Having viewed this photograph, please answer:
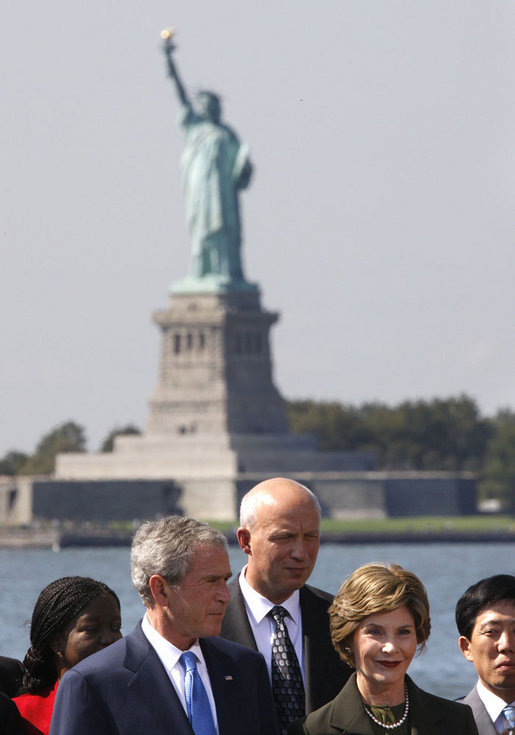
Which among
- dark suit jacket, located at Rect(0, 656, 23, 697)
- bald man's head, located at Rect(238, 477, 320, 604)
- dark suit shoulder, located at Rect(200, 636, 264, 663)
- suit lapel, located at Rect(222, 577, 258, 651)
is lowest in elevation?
dark suit jacket, located at Rect(0, 656, 23, 697)

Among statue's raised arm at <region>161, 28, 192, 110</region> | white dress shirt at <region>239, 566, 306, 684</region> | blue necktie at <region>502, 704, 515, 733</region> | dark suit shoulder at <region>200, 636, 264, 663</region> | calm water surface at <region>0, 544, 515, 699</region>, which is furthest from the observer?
statue's raised arm at <region>161, 28, 192, 110</region>

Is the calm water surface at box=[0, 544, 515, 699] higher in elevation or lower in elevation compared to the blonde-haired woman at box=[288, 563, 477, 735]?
higher

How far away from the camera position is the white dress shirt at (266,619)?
761cm

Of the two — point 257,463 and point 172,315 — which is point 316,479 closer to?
point 257,463

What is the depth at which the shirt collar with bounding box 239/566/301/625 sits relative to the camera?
25.2 ft

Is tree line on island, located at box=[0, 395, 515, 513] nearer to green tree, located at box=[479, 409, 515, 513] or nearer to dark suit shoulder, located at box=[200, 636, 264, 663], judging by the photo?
green tree, located at box=[479, 409, 515, 513]

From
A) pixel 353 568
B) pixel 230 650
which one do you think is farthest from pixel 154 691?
pixel 353 568

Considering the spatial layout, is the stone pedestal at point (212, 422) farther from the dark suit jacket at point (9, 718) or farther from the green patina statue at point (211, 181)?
the dark suit jacket at point (9, 718)

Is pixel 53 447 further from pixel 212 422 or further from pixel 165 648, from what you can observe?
pixel 165 648

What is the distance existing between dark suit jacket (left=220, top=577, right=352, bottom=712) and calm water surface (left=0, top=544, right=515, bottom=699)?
16.1 m

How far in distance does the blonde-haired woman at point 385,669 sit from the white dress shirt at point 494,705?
1.76 feet

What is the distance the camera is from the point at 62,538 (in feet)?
252

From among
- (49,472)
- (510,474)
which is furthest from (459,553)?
(510,474)

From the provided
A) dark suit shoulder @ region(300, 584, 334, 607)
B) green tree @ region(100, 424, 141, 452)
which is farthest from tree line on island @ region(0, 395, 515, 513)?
dark suit shoulder @ region(300, 584, 334, 607)
